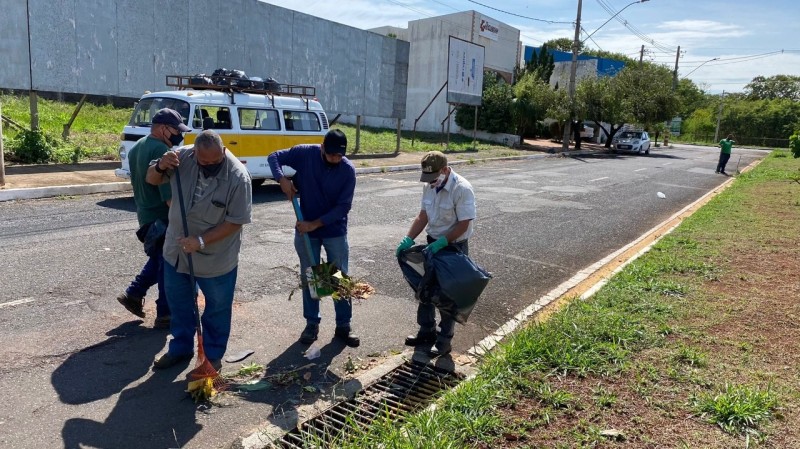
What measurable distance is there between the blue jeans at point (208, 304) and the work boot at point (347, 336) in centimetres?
109

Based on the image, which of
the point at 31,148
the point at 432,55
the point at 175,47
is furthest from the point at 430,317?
the point at 432,55

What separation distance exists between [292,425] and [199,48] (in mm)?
16021

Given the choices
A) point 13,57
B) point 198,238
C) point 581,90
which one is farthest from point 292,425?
point 581,90

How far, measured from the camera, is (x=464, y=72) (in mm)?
29859

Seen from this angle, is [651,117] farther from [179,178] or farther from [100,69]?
[179,178]

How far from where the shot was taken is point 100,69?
1495 cm

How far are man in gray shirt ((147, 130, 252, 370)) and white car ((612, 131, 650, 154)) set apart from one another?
37.4m

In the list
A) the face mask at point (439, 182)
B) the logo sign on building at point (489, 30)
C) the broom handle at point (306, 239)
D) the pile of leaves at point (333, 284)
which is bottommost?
the pile of leaves at point (333, 284)

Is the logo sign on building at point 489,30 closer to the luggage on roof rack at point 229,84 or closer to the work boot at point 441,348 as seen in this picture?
the luggage on roof rack at point 229,84

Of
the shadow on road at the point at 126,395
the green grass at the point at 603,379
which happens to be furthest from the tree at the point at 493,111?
the shadow on road at the point at 126,395

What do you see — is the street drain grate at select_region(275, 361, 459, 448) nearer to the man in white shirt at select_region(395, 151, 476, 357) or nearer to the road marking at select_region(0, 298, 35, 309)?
the man in white shirt at select_region(395, 151, 476, 357)

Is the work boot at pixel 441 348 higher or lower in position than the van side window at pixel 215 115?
lower

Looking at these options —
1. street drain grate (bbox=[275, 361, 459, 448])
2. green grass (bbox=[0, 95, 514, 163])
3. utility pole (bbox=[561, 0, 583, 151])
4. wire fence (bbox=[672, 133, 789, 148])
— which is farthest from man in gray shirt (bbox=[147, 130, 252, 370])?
wire fence (bbox=[672, 133, 789, 148])

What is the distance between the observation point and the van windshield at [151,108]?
11172 mm
